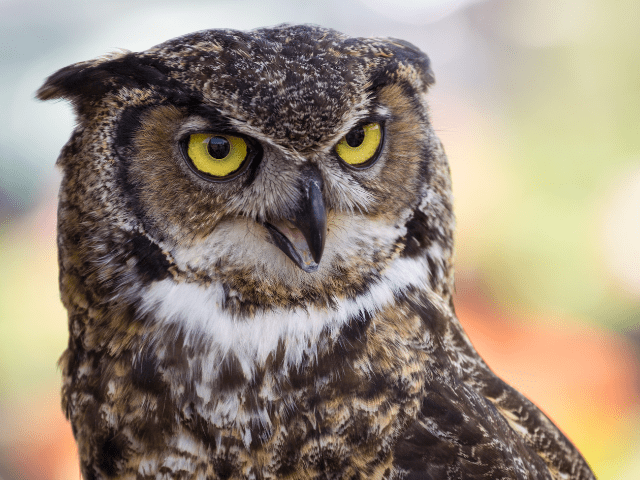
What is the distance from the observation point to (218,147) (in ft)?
2.29

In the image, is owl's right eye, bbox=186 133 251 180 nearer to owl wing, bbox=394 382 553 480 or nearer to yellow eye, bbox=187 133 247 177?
yellow eye, bbox=187 133 247 177

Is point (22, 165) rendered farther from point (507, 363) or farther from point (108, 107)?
point (507, 363)

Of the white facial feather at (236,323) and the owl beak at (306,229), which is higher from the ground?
the owl beak at (306,229)

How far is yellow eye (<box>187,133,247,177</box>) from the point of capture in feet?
2.29

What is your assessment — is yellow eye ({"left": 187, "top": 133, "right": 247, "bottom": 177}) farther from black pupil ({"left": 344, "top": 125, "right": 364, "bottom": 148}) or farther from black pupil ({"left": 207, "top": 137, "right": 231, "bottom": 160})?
black pupil ({"left": 344, "top": 125, "right": 364, "bottom": 148})

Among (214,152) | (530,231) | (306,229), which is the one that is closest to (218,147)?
(214,152)

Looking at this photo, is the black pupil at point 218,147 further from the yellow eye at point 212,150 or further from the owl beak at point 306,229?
the owl beak at point 306,229

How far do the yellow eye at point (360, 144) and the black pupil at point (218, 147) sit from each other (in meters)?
0.14

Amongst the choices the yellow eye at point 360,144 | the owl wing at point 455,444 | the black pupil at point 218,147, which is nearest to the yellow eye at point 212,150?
the black pupil at point 218,147

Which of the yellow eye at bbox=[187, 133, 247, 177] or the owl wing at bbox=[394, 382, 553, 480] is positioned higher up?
the yellow eye at bbox=[187, 133, 247, 177]

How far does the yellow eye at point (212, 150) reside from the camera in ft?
2.29

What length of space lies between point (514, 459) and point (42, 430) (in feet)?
5.84

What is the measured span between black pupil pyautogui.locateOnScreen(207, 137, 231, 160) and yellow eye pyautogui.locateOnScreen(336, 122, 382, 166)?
0.14 metres

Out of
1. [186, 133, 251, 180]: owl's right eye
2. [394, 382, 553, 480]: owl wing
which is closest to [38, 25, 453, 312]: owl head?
[186, 133, 251, 180]: owl's right eye
